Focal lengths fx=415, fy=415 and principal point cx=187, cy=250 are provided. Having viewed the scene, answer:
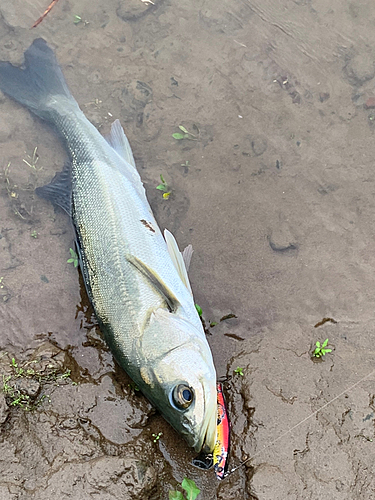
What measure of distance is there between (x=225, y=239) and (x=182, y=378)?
165cm

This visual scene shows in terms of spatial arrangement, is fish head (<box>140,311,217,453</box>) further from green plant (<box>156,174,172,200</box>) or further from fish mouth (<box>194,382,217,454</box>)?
green plant (<box>156,174,172,200</box>)

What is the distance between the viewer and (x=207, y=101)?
4926mm

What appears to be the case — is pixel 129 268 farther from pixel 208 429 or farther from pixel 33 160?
pixel 33 160

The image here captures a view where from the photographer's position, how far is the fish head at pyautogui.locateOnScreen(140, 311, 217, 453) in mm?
3076

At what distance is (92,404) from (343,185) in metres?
3.31

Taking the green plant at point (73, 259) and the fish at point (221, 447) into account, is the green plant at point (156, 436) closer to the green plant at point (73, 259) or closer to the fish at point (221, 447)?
the fish at point (221, 447)

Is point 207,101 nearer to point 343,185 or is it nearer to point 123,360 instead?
point 343,185

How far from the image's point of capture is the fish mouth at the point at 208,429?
3.06m

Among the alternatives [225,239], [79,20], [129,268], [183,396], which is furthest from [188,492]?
[79,20]

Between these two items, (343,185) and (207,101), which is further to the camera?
(207,101)

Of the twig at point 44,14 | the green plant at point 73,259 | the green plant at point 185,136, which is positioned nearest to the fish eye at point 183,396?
the green plant at point 73,259

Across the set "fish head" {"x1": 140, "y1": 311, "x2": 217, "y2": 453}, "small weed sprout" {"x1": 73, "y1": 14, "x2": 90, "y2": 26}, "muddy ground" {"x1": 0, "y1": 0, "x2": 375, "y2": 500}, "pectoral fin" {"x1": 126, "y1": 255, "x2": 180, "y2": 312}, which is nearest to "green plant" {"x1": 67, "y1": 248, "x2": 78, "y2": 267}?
"muddy ground" {"x1": 0, "y1": 0, "x2": 375, "y2": 500}

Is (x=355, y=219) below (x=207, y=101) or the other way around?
below

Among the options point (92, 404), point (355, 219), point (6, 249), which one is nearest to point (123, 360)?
point (92, 404)
